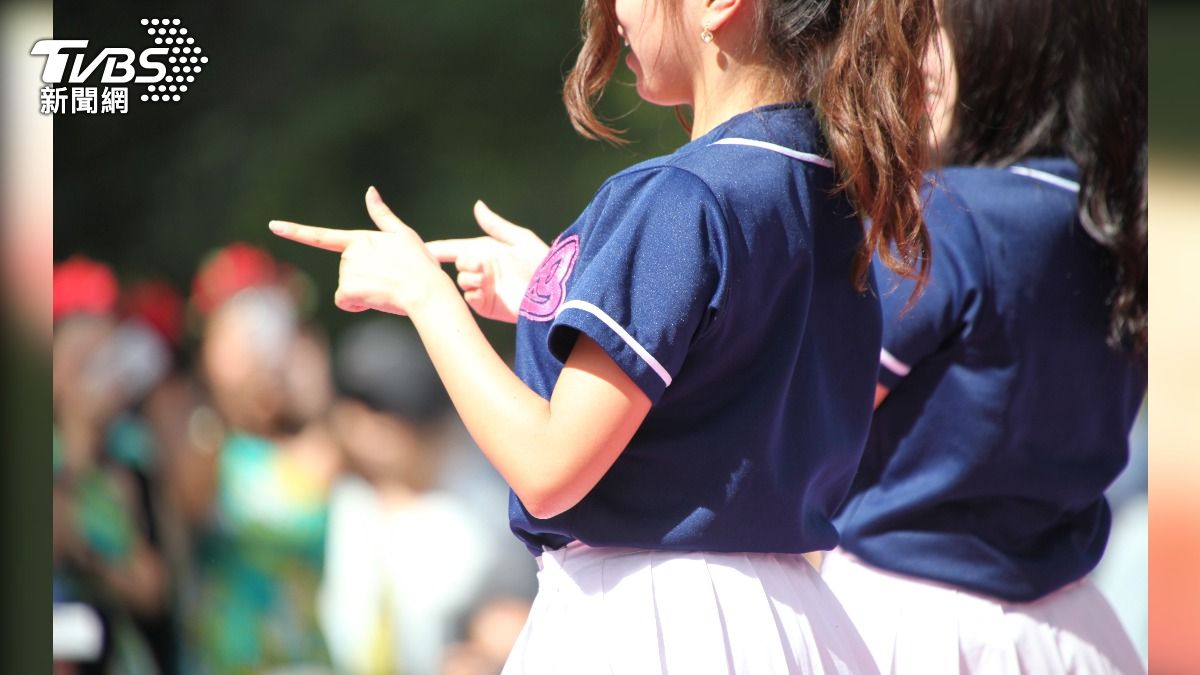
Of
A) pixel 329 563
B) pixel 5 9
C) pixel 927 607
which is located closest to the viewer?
pixel 927 607

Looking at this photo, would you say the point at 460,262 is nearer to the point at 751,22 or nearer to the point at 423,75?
the point at 751,22

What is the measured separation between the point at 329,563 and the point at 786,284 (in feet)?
8.29

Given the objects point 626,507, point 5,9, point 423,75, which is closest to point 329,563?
point 423,75

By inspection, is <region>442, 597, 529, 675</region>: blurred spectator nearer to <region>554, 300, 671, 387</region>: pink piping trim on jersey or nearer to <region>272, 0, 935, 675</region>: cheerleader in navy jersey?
<region>272, 0, 935, 675</region>: cheerleader in navy jersey

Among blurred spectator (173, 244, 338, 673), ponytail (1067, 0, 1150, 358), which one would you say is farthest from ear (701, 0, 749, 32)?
blurred spectator (173, 244, 338, 673)

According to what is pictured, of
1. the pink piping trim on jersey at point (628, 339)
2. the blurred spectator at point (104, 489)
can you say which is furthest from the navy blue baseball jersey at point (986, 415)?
the blurred spectator at point (104, 489)

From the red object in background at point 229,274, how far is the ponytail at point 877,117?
8.54 feet

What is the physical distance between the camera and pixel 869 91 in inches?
48.1

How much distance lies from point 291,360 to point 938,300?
2336 millimetres

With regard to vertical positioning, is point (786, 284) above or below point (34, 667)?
above

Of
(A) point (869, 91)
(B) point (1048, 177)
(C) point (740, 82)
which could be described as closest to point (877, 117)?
(A) point (869, 91)

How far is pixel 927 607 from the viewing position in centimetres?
164

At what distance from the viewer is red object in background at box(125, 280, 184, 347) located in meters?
3.67

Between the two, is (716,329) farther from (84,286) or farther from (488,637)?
(84,286)
